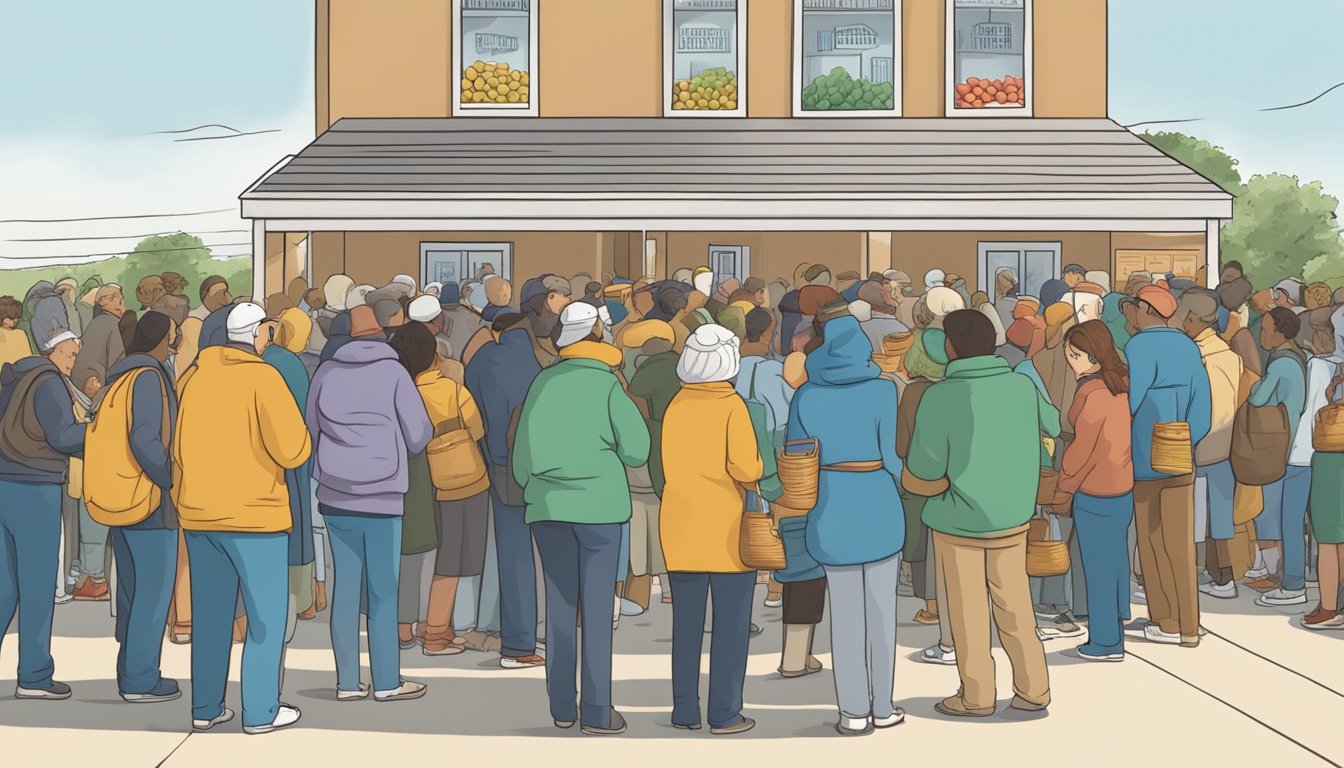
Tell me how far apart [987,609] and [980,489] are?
67 centimetres

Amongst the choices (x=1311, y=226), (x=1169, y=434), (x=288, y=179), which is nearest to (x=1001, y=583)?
(x=1169, y=434)

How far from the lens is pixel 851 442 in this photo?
713cm

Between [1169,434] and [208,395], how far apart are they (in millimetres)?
5489

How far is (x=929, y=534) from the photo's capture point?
9773 millimetres

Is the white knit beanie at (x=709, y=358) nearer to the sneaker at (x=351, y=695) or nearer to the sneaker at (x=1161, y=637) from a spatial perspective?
the sneaker at (x=351, y=695)

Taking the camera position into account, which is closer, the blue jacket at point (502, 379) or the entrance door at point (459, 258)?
the blue jacket at point (502, 379)

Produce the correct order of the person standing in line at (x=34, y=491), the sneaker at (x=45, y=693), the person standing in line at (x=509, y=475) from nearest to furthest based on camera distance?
the person standing in line at (x=34, y=491)
the sneaker at (x=45, y=693)
the person standing in line at (x=509, y=475)

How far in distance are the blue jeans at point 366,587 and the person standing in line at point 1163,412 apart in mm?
4460

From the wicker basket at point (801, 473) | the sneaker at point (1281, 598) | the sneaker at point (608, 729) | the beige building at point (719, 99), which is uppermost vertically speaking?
the beige building at point (719, 99)

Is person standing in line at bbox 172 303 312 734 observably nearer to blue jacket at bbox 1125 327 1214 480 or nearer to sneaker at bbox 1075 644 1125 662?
sneaker at bbox 1075 644 1125 662

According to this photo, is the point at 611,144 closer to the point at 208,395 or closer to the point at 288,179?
the point at 288,179

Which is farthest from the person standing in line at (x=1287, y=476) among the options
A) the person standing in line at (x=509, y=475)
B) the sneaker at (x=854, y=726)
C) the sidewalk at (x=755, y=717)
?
the person standing in line at (x=509, y=475)

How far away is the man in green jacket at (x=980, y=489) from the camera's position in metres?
7.27

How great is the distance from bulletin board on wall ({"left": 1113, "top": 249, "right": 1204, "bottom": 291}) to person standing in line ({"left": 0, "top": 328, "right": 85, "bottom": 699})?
16.6m
